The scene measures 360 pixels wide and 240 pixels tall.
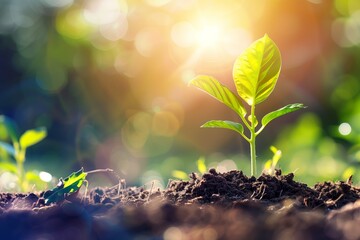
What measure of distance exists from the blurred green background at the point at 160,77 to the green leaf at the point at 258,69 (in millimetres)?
2837

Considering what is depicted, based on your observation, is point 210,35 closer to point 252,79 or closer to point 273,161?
point 273,161

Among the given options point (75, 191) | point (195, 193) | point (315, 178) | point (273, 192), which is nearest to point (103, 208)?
point (75, 191)

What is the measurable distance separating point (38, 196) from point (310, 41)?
383 centimetres

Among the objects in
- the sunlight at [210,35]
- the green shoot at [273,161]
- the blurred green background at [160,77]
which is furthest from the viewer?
the blurred green background at [160,77]

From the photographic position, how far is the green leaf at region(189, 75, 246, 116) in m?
1.26

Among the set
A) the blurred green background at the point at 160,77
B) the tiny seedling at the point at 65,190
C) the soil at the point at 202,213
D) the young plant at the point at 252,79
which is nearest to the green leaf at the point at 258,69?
the young plant at the point at 252,79

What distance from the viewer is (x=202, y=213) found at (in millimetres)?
927

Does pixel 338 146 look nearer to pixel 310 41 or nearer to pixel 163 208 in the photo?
pixel 310 41

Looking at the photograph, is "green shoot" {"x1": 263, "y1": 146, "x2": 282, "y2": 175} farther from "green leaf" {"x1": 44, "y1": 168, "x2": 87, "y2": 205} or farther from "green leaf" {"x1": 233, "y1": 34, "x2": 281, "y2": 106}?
"green leaf" {"x1": 44, "y1": 168, "x2": 87, "y2": 205}

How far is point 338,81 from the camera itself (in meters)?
4.68

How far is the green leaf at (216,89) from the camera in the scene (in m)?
1.26

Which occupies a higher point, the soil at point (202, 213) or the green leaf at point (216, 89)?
the green leaf at point (216, 89)

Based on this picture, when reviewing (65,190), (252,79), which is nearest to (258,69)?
(252,79)

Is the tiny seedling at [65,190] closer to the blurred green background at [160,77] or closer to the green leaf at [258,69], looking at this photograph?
the green leaf at [258,69]
